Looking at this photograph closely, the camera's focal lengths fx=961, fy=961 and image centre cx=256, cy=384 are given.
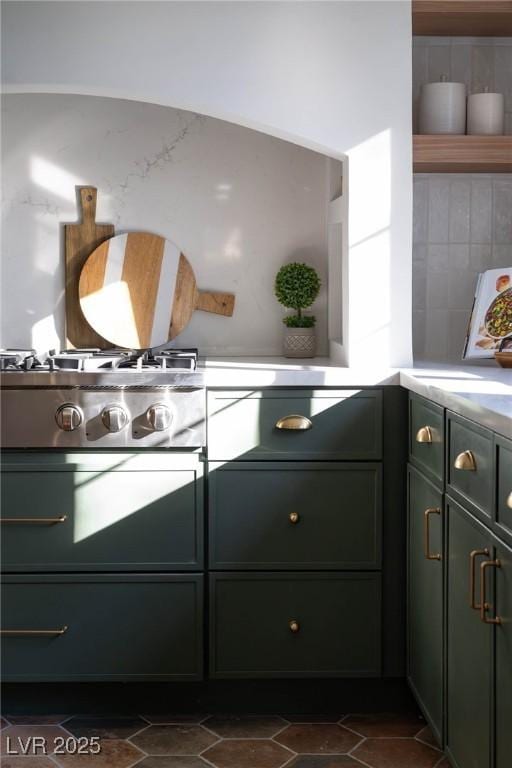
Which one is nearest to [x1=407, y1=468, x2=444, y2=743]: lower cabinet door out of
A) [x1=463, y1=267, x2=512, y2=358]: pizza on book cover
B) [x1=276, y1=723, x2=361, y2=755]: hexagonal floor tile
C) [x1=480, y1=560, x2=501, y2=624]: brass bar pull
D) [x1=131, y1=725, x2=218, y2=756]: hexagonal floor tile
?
[x1=276, y1=723, x2=361, y2=755]: hexagonal floor tile

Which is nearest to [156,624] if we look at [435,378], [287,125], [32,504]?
[32,504]

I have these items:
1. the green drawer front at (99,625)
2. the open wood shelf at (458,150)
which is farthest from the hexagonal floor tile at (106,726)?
the open wood shelf at (458,150)

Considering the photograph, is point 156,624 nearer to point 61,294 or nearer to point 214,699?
point 214,699

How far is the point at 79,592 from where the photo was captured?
2.79m


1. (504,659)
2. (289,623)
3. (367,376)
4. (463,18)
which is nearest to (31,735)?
(289,623)

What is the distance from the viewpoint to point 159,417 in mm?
2705

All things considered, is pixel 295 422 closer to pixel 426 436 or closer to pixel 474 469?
pixel 426 436

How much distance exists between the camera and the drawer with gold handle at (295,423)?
275cm

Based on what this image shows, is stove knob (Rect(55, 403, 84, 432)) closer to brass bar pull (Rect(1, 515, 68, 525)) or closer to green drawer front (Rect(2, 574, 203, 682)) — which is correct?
brass bar pull (Rect(1, 515, 68, 525))

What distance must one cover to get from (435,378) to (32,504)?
1197 millimetres

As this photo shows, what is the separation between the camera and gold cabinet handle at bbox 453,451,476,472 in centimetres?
201

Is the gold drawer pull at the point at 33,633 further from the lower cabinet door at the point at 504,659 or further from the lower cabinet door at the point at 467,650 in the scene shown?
the lower cabinet door at the point at 504,659

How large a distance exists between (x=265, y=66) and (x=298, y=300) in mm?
782

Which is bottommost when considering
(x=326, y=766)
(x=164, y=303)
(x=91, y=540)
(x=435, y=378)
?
(x=326, y=766)
